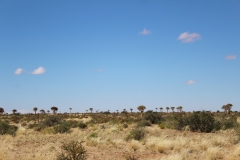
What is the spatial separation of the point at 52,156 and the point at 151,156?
531 centimetres

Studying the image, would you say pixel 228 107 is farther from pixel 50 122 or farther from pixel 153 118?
pixel 50 122

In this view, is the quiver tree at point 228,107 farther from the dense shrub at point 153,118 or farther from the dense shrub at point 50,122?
the dense shrub at point 50,122

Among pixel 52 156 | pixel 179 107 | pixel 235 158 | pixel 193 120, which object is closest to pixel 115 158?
pixel 52 156

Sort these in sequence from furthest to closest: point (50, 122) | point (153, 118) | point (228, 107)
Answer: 1. point (228, 107)
2. point (153, 118)
3. point (50, 122)

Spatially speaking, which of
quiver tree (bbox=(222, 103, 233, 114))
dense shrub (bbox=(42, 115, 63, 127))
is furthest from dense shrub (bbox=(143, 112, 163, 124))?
quiver tree (bbox=(222, 103, 233, 114))

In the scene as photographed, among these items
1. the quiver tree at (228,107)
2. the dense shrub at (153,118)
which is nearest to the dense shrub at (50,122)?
the dense shrub at (153,118)

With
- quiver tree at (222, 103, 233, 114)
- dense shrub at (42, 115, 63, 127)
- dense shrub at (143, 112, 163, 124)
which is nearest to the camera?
dense shrub at (42, 115, 63, 127)

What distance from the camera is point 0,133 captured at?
2641 cm

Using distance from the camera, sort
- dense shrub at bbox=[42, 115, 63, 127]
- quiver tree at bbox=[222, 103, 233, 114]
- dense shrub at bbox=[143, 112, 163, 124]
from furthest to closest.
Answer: quiver tree at bbox=[222, 103, 233, 114] → dense shrub at bbox=[143, 112, 163, 124] → dense shrub at bbox=[42, 115, 63, 127]

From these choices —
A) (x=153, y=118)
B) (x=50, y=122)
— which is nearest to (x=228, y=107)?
(x=153, y=118)

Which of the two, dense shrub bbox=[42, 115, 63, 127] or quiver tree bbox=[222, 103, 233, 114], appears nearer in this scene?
dense shrub bbox=[42, 115, 63, 127]

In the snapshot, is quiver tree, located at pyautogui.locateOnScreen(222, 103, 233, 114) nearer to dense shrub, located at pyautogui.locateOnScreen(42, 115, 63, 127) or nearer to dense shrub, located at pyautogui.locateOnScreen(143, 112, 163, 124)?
dense shrub, located at pyautogui.locateOnScreen(143, 112, 163, 124)

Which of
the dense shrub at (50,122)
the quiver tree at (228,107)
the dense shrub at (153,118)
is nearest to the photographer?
the dense shrub at (50,122)

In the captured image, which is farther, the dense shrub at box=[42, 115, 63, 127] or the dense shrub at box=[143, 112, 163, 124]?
the dense shrub at box=[143, 112, 163, 124]
